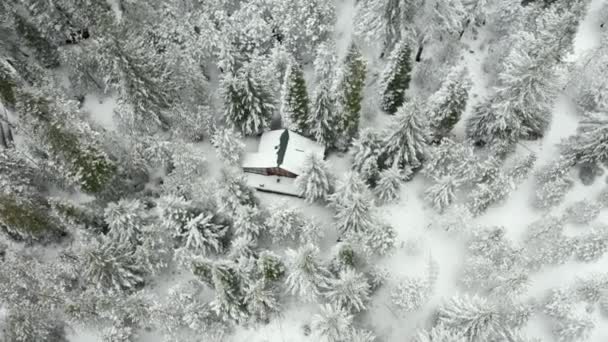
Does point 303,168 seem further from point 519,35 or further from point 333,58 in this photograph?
point 519,35

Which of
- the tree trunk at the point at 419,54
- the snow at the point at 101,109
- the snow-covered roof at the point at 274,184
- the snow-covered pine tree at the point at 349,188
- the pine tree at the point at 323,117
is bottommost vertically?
the snow-covered roof at the point at 274,184

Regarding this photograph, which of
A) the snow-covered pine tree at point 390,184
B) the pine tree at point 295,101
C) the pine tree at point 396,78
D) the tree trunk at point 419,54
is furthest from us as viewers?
the tree trunk at point 419,54

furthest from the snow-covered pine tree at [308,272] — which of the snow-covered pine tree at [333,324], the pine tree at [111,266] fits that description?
the pine tree at [111,266]

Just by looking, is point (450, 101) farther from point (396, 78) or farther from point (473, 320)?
point (473, 320)

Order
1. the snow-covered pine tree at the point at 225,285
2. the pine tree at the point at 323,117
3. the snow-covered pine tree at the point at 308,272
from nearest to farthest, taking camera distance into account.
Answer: the snow-covered pine tree at the point at 308,272
the snow-covered pine tree at the point at 225,285
the pine tree at the point at 323,117

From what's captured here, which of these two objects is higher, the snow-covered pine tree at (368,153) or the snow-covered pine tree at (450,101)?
the snow-covered pine tree at (450,101)

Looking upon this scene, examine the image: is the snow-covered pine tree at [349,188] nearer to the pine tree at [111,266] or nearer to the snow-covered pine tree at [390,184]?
the snow-covered pine tree at [390,184]
